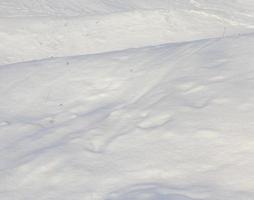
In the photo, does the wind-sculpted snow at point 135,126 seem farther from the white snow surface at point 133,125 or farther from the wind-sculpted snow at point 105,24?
the wind-sculpted snow at point 105,24

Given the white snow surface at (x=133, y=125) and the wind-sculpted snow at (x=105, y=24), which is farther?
the wind-sculpted snow at (x=105, y=24)

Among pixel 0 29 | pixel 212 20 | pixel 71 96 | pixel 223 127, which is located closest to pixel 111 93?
pixel 71 96

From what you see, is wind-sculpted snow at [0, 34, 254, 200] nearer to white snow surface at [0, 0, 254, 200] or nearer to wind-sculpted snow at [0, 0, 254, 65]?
white snow surface at [0, 0, 254, 200]

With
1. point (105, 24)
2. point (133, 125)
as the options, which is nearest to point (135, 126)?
point (133, 125)

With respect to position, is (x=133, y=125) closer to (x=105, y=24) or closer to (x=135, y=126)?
(x=135, y=126)

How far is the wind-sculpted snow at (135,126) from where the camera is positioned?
4.34 metres

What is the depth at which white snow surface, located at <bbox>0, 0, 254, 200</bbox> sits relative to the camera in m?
4.34

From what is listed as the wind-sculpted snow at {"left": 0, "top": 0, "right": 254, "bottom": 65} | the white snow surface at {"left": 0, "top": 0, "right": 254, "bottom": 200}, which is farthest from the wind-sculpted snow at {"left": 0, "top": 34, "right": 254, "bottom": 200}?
the wind-sculpted snow at {"left": 0, "top": 0, "right": 254, "bottom": 65}

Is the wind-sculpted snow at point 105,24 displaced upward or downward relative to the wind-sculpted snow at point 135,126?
downward

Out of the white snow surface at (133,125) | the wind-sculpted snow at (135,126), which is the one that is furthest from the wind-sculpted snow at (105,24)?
the wind-sculpted snow at (135,126)

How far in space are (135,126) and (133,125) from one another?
0.04 m

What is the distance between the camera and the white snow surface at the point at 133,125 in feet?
14.2

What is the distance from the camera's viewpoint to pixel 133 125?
205 inches

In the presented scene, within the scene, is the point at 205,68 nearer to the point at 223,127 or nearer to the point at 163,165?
the point at 223,127
